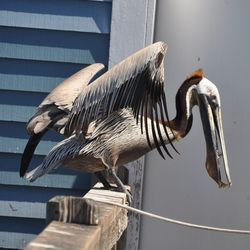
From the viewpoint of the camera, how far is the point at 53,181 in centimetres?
398

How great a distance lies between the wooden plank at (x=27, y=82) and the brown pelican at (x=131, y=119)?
462mm

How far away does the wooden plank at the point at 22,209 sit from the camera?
3979 mm

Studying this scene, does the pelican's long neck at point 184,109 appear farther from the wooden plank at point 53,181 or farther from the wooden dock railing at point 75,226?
the wooden dock railing at point 75,226

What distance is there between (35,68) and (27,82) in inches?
3.2

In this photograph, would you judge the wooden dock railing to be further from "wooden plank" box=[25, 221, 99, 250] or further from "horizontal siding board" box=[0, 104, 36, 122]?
"horizontal siding board" box=[0, 104, 36, 122]

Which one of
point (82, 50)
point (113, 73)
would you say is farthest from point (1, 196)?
point (113, 73)

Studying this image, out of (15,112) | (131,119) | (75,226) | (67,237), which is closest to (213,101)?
(131,119)

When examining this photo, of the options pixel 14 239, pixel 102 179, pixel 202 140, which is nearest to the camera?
pixel 102 179

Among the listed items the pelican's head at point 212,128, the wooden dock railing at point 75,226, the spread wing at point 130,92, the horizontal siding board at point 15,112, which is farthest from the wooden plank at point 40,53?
the wooden dock railing at point 75,226

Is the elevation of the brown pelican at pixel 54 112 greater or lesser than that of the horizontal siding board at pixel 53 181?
greater

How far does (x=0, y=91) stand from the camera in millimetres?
3938

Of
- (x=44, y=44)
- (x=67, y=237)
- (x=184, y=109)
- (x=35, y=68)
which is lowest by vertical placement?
(x=67, y=237)

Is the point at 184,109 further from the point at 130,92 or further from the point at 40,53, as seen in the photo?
the point at 40,53

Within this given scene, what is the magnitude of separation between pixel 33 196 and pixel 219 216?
39.4 inches
